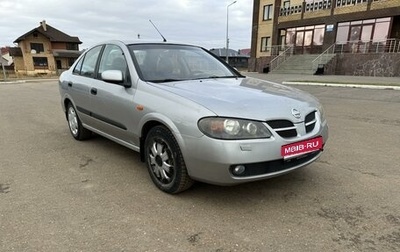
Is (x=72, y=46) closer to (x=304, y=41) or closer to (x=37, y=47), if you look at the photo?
(x=37, y=47)

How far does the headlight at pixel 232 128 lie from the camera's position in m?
2.78

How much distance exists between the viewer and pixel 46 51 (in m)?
57.0

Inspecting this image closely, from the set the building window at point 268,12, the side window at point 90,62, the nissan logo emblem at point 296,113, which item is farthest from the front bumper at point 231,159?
the building window at point 268,12

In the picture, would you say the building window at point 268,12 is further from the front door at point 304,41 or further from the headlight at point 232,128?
the headlight at point 232,128

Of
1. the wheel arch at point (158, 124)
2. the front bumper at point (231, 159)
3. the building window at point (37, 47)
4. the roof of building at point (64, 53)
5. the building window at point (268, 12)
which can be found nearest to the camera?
the front bumper at point (231, 159)

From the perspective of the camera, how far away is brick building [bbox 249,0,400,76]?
21.9 m

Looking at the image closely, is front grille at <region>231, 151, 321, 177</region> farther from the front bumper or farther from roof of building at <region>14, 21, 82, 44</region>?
roof of building at <region>14, 21, 82, 44</region>

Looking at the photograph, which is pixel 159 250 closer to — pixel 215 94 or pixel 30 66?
pixel 215 94

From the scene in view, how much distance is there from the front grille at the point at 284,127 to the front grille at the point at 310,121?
246 mm

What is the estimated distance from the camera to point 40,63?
56438 millimetres

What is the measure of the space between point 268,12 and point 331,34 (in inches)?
323

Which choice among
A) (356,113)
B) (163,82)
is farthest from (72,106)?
(356,113)

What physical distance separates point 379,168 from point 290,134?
1.91 metres

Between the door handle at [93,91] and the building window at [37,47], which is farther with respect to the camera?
the building window at [37,47]
